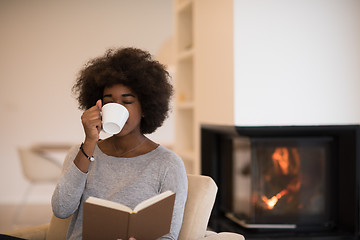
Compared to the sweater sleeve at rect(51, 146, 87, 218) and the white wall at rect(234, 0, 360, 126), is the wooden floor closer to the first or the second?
the white wall at rect(234, 0, 360, 126)

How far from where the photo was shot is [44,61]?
222 inches

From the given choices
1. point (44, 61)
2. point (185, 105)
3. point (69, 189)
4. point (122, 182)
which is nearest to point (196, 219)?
point (122, 182)

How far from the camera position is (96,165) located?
1.70 metres

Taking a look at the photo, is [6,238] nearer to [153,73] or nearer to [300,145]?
[153,73]

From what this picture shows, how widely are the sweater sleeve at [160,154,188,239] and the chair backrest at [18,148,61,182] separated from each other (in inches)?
123

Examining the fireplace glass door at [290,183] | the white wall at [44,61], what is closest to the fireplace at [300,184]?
the fireplace glass door at [290,183]

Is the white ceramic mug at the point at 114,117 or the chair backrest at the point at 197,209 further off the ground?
the white ceramic mug at the point at 114,117

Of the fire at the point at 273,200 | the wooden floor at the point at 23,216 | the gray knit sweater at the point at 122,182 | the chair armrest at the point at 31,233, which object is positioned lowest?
the wooden floor at the point at 23,216

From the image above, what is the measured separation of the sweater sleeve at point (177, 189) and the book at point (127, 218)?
8cm

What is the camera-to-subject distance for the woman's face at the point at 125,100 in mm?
1660

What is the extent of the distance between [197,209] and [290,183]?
4.46ft

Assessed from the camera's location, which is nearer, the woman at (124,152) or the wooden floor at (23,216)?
the woman at (124,152)

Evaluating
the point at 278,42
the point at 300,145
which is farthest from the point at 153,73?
the point at 300,145

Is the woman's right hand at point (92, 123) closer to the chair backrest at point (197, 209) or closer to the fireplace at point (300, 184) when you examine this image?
the chair backrest at point (197, 209)
